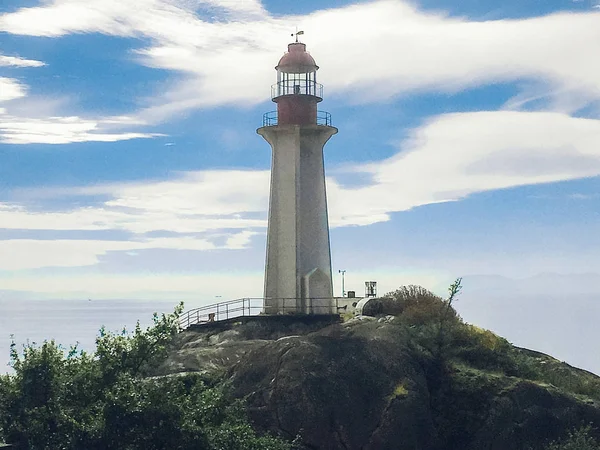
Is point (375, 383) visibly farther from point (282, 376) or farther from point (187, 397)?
point (187, 397)

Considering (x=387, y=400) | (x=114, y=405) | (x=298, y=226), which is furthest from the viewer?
(x=298, y=226)

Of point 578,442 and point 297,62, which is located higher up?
point 297,62

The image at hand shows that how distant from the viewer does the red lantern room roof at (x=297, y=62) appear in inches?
1895

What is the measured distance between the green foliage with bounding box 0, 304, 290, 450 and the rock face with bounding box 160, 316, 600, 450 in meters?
1.34

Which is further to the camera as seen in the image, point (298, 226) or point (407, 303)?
point (298, 226)

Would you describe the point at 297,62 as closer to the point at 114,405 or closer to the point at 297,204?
the point at 297,204

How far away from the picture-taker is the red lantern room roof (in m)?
48.1

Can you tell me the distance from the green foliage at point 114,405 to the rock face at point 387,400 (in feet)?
4.39

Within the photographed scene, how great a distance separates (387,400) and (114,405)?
8.86 metres

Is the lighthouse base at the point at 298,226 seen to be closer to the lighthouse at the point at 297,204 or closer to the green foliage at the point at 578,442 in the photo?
the lighthouse at the point at 297,204

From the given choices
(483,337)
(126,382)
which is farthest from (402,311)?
(126,382)

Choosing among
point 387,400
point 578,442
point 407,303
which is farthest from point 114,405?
point 407,303

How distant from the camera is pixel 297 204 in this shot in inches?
1853

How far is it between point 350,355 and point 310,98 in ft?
64.4
